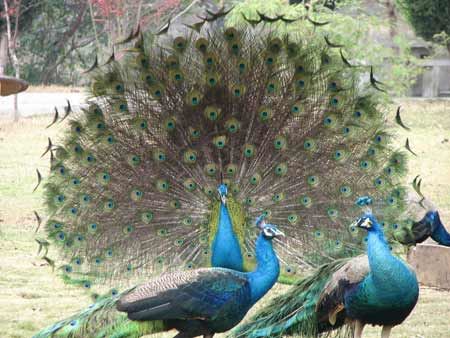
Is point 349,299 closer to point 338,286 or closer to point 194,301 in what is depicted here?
point 338,286

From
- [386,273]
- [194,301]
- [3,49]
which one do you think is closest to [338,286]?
[386,273]

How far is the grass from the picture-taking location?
6.42m

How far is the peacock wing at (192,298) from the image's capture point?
4.68 meters

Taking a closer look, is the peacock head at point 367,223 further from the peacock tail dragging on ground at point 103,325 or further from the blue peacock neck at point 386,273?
the peacock tail dragging on ground at point 103,325

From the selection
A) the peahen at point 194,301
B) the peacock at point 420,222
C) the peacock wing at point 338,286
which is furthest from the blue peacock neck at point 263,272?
the peacock at point 420,222

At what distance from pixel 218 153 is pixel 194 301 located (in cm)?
193

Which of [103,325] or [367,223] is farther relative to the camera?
[103,325]

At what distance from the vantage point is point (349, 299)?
16.4ft

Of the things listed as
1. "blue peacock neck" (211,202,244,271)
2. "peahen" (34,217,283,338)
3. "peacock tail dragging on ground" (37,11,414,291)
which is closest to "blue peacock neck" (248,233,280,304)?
"peahen" (34,217,283,338)

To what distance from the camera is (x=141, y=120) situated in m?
6.39

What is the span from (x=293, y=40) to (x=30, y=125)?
10786 millimetres

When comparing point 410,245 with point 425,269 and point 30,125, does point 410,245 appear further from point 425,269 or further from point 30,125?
point 30,125

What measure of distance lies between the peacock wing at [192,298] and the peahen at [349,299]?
0.54m

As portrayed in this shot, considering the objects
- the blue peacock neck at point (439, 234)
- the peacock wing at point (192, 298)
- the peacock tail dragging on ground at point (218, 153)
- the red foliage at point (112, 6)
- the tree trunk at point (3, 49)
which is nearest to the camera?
the peacock wing at point (192, 298)
